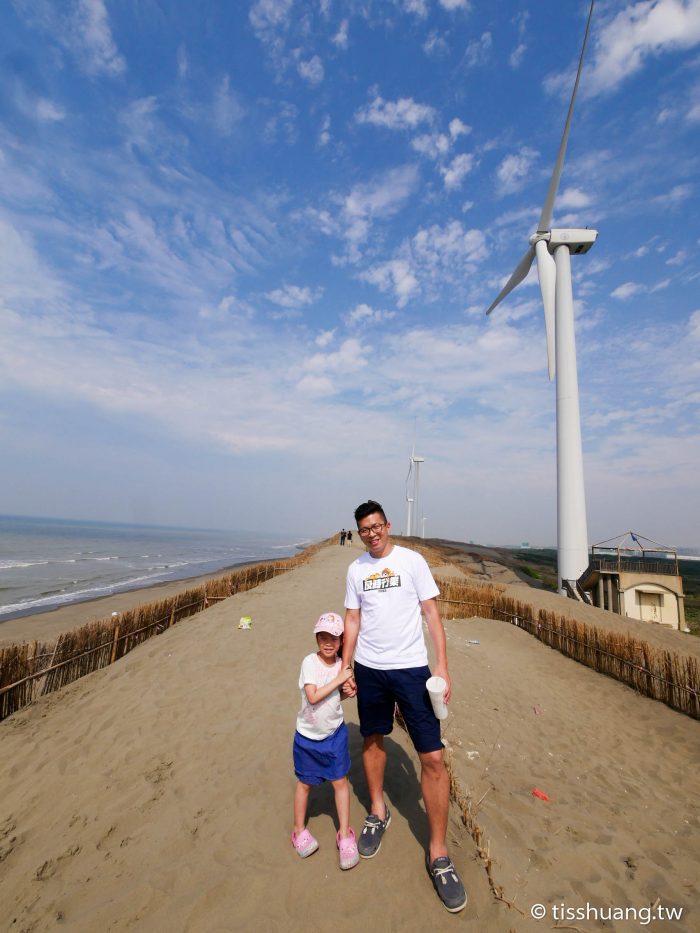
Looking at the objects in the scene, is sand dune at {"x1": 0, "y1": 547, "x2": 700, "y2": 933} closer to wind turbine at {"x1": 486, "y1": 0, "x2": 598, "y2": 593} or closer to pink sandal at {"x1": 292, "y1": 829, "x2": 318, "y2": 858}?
pink sandal at {"x1": 292, "y1": 829, "x2": 318, "y2": 858}

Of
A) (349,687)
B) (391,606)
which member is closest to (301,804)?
(349,687)

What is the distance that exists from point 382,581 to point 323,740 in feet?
3.73

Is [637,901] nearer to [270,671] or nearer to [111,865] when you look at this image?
[111,865]

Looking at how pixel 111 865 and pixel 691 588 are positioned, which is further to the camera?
pixel 691 588

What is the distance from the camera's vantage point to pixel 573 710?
6531 millimetres

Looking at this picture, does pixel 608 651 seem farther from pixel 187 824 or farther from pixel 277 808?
pixel 187 824

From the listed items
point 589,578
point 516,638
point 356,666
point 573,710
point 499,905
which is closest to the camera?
point 499,905

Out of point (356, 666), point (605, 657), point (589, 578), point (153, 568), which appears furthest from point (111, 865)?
point (153, 568)

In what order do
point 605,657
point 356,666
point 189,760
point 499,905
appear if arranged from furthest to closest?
1. point 605,657
2. point 189,760
3. point 356,666
4. point 499,905

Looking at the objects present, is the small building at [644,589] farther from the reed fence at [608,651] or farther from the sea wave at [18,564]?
the sea wave at [18,564]

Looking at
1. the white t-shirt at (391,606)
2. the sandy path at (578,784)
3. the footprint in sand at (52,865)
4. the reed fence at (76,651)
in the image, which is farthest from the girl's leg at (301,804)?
the reed fence at (76,651)

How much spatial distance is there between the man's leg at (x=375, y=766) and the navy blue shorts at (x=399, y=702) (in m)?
0.07

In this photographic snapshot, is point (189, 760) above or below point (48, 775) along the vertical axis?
above

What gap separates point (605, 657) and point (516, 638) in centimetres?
264
